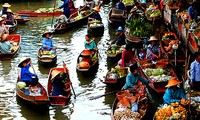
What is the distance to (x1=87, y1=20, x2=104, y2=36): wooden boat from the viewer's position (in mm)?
21031

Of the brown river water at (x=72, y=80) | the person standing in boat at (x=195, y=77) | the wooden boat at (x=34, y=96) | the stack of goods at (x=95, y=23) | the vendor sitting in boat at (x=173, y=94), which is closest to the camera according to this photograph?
the vendor sitting in boat at (x=173, y=94)

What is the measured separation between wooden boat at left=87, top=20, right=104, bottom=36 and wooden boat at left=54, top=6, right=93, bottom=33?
1.25 m

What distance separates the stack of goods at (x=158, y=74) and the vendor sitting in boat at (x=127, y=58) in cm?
84

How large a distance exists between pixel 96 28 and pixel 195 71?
9.52m

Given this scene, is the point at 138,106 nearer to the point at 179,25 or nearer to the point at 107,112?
the point at 107,112

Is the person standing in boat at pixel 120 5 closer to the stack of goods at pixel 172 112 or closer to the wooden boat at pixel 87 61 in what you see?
the wooden boat at pixel 87 61

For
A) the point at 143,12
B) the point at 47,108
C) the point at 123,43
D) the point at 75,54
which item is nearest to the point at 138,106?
the point at 47,108

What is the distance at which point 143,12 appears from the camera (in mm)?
22875

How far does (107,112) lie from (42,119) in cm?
209

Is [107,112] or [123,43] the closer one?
[107,112]

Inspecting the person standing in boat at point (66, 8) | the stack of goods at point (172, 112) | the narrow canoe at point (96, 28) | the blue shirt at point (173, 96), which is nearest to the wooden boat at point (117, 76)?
the blue shirt at point (173, 96)

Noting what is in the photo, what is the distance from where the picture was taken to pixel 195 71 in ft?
40.1

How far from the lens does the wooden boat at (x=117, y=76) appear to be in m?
14.3

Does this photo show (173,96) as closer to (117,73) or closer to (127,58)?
(117,73)
